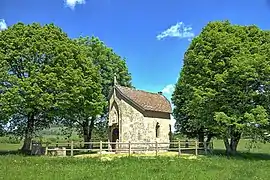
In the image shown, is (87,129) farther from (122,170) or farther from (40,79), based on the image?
(122,170)

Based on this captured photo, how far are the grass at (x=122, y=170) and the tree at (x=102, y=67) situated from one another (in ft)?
79.1

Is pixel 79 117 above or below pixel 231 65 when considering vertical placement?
below

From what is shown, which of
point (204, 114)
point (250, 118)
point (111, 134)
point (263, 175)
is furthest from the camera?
point (111, 134)

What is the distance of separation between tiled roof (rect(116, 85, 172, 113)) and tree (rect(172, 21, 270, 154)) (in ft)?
15.4

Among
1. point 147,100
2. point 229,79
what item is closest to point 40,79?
point 147,100

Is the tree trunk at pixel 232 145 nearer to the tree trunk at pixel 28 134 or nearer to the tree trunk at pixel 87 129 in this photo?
the tree trunk at pixel 87 129

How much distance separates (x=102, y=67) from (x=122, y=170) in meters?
32.0

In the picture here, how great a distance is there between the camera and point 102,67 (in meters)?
52.7

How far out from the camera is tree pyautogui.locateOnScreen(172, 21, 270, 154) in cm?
3372

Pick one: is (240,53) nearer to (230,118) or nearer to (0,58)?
(230,118)

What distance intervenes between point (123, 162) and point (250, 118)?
13.0 metres

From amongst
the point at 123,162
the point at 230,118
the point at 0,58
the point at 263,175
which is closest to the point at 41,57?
the point at 0,58

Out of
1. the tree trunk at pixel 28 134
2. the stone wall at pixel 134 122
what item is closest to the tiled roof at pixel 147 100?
the stone wall at pixel 134 122

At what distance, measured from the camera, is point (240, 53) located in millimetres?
35781
